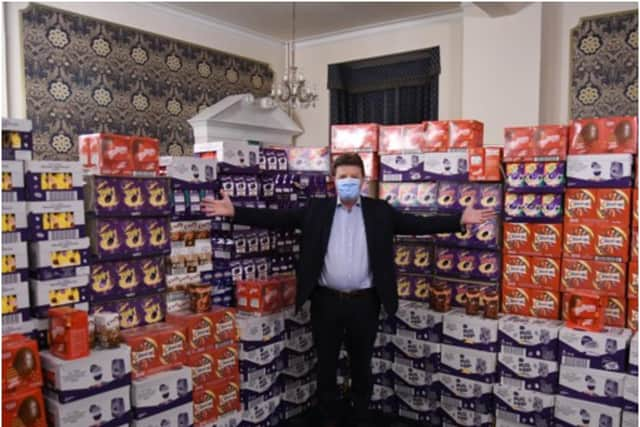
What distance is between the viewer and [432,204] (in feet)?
12.0

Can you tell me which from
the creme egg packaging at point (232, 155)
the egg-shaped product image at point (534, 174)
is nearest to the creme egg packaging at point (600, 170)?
the egg-shaped product image at point (534, 174)

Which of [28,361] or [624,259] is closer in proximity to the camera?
[28,361]

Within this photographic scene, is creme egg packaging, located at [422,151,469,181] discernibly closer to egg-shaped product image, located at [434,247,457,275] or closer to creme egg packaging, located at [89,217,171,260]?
egg-shaped product image, located at [434,247,457,275]

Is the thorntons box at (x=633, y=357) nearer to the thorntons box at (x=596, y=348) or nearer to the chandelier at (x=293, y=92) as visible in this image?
the thorntons box at (x=596, y=348)

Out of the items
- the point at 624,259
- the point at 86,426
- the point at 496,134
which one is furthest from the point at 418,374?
the point at 496,134

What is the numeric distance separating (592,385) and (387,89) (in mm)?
5516

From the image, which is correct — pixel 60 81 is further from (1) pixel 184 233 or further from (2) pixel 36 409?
(2) pixel 36 409

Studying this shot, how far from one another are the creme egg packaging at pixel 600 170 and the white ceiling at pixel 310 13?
422 centimetres

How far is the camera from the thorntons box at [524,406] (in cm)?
316

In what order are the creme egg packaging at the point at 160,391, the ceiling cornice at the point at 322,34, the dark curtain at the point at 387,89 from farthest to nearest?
1. the dark curtain at the point at 387,89
2. the ceiling cornice at the point at 322,34
3. the creme egg packaging at the point at 160,391

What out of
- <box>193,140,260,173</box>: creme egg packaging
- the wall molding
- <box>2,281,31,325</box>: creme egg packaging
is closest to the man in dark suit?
<box>193,140,260,173</box>: creme egg packaging

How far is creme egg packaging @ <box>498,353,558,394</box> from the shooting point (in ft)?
10.4

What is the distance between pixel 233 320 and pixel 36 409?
Answer: 1176 millimetres

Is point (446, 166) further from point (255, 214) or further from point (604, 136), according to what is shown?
point (255, 214)
